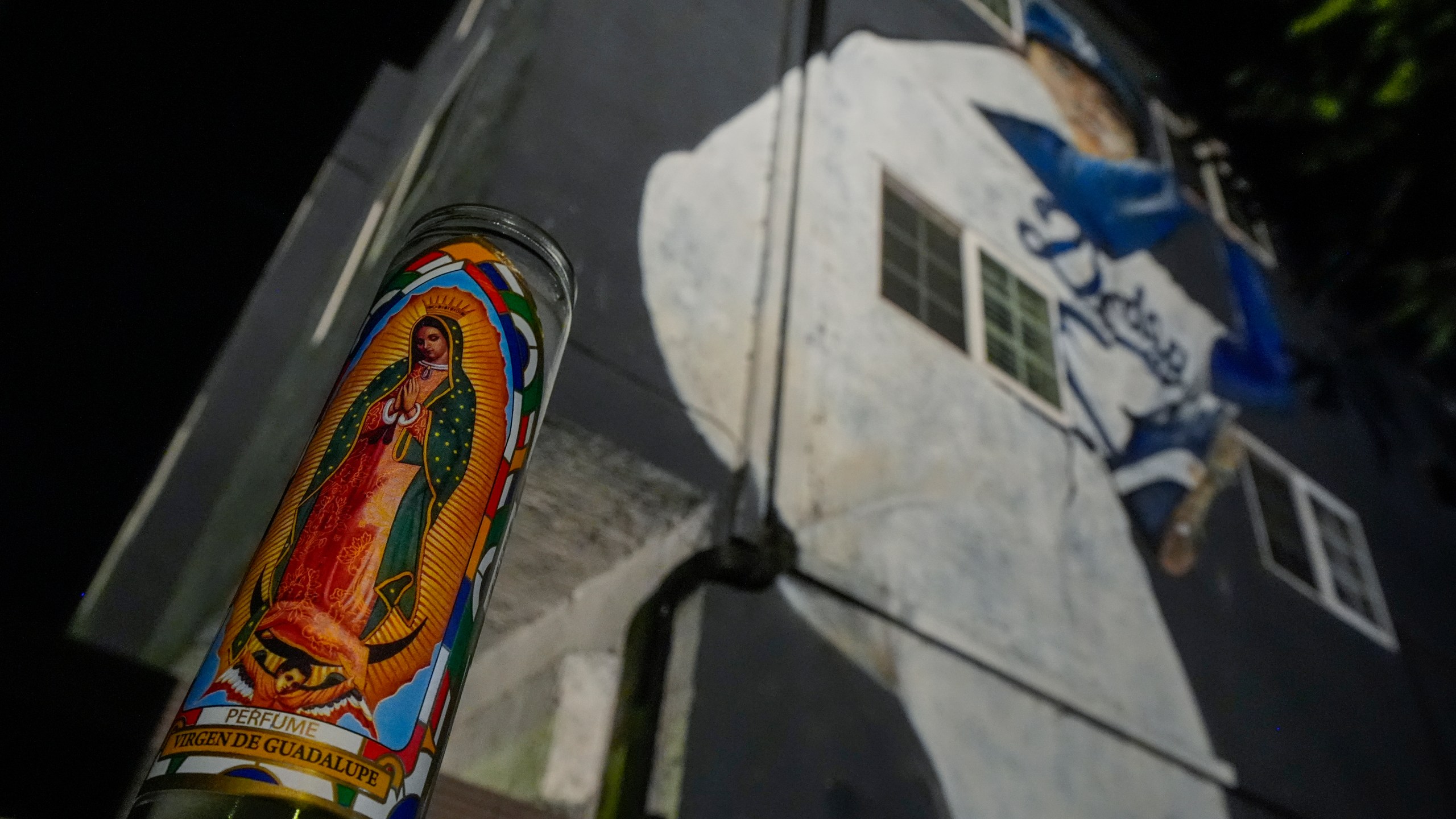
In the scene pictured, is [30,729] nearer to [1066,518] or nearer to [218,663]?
[218,663]

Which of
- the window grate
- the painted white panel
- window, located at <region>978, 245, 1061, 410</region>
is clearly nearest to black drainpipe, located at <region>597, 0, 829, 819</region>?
the painted white panel

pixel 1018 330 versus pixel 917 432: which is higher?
pixel 1018 330

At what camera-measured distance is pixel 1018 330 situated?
217 inches

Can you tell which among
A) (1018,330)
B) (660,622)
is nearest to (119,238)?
(660,622)

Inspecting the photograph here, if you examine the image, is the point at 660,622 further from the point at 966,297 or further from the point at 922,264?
the point at 966,297

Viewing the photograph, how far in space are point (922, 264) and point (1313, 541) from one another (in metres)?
4.03

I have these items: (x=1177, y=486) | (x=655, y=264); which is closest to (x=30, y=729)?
(x=655, y=264)

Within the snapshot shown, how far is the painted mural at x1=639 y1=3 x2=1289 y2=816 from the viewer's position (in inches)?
149

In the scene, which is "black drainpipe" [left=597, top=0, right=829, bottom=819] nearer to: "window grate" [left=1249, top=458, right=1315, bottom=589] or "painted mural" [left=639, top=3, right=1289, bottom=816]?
"painted mural" [left=639, top=3, right=1289, bottom=816]

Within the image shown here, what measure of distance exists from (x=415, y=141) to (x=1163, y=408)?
485 centimetres

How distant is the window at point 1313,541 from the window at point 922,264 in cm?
288

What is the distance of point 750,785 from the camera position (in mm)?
3010

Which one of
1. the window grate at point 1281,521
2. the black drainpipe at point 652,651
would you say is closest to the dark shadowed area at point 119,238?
the black drainpipe at point 652,651

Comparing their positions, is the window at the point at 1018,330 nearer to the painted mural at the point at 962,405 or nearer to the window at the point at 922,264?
the painted mural at the point at 962,405
